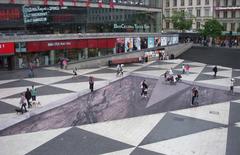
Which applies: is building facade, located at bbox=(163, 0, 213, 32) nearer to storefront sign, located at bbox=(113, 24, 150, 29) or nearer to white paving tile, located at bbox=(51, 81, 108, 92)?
storefront sign, located at bbox=(113, 24, 150, 29)

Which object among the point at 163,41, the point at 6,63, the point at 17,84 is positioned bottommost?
the point at 17,84

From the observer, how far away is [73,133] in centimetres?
1975

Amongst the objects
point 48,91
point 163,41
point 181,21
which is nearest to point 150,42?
point 163,41

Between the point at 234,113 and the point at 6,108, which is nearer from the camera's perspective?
the point at 234,113

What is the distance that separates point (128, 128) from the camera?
20.6 meters

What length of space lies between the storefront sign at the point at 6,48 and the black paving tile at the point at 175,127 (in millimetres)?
23990

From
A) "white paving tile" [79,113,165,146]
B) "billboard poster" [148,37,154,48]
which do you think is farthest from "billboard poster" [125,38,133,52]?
"white paving tile" [79,113,165,146]

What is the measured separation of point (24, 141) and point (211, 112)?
1341 cm

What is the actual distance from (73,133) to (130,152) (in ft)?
14.1

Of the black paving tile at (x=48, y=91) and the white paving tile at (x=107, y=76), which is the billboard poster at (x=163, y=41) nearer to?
the white paving tile at (x=107, y=76)

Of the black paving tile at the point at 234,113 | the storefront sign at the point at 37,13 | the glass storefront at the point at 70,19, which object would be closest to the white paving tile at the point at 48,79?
the glass storefront at the point at 70,19

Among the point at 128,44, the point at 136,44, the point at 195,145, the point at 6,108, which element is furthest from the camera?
the point at 136,44

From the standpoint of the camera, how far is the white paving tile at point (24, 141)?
1725 centimetres

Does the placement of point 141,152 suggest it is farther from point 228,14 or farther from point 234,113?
point 228,14
